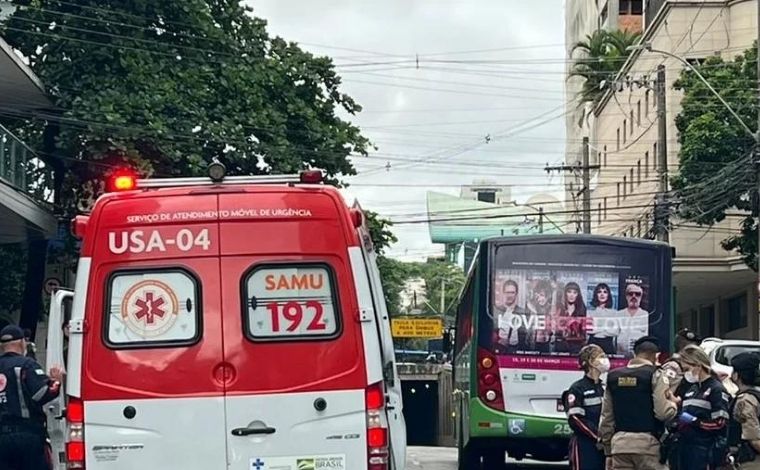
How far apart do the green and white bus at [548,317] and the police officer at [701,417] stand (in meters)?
4.16

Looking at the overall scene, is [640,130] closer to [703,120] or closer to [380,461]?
[703,120]

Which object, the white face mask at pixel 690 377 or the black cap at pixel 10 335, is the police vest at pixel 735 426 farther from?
the black cap at pixel 10 335

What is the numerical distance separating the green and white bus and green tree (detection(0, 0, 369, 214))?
41.2 feet

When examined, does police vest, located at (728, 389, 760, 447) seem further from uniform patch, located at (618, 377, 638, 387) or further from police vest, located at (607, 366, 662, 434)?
uniform patch, located at (618, 377, 638, 387)

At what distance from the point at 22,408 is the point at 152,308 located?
8.30 feet

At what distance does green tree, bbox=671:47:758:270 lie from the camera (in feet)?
109

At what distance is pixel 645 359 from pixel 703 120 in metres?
24.1

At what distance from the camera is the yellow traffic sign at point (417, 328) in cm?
6350

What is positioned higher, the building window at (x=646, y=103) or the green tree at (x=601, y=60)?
the green tree at (x=601, y=60)

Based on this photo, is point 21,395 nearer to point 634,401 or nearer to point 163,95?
point 634,401

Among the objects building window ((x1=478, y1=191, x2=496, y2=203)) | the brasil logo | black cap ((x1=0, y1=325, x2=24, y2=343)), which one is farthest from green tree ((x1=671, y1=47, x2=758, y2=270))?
building window ((x1=478, y1=191, x2=496, y2=203))

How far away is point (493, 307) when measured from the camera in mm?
15117

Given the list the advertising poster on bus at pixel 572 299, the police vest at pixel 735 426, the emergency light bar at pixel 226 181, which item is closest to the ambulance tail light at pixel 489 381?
the advertising poster on bus at pixel 572 299

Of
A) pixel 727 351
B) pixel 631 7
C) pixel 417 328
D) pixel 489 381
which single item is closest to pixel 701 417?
pixel 489 381
